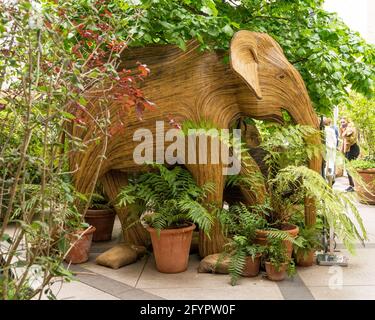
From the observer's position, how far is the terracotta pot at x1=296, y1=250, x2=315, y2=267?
3951mm

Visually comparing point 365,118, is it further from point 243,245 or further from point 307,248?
point 243,245

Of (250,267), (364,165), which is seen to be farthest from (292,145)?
(364,165)

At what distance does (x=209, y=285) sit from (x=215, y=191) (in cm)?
87

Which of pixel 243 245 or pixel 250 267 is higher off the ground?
pixel 243 245

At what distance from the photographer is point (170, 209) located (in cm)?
380

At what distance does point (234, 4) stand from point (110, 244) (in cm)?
316

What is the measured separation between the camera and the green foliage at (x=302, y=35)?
378 centimetres

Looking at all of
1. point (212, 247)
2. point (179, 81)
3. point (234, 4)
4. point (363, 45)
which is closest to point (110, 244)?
point (212, 247)

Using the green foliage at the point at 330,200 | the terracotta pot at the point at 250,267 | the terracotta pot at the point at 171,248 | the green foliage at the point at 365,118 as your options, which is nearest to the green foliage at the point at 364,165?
the green foliage at the point at 365,118

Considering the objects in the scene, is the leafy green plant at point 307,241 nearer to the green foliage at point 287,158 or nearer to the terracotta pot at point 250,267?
the green foliage at point 287,158

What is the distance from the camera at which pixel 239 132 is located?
4.55m

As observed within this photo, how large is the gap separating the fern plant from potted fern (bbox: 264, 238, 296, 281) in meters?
0.58

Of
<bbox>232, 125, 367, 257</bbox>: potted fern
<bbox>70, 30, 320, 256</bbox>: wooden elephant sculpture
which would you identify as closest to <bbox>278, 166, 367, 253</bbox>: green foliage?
<bbox>232, 125, 367, 257</bbox>: potted fern

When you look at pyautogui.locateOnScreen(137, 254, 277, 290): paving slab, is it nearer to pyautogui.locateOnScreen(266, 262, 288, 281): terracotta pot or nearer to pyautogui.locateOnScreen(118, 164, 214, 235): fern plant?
pyautogui.locateOnScreen(266, 262, 288, 281): terracotta pot
